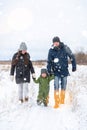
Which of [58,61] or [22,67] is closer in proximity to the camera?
[58,61]

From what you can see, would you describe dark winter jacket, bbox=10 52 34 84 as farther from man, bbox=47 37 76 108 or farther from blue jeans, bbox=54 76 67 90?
blue jeans, bbox=54 76 67 90

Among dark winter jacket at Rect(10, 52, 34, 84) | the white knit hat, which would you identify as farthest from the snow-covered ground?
the white knit hat

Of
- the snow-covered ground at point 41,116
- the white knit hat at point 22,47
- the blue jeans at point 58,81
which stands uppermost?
the white knit hat at point 22,47

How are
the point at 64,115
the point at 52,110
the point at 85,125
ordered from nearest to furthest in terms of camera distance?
the point at 85,125 < the point at 64,115 < the point at 52,110

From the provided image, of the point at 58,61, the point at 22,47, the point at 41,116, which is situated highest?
the point at 22,47

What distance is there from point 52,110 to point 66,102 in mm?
1422

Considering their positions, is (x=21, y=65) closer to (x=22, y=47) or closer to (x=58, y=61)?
(x=22, y=47)

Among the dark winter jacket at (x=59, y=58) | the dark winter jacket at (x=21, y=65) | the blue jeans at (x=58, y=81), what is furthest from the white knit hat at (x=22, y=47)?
the blue jeans at (x=58, y=81)

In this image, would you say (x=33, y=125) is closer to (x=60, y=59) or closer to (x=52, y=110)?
(x=52, y=110)

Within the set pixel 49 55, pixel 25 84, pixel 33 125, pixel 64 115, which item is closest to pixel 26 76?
pixel 25 84

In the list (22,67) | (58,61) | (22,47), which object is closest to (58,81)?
(58,61)

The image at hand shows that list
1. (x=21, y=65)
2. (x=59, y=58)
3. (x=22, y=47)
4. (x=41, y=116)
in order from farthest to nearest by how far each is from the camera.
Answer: (x=21, y=65) < (x=22, y=47) < (x=59, y=58) < (x=41, y=116)

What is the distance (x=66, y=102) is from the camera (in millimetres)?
13242

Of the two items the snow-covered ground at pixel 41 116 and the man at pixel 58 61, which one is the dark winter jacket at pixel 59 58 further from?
the snow-covered ground at pixel 41 116
